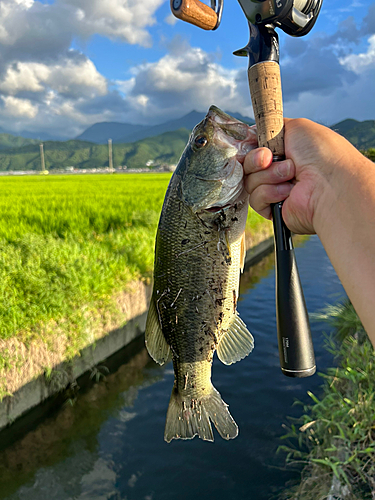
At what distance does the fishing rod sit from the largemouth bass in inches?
7.9

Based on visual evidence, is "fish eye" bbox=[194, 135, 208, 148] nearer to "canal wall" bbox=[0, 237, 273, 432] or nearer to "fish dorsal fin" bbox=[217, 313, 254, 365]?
"fish dorsal fin" bbox=[217, 313, 254, 365]

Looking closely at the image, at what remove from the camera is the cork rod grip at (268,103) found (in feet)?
4.99

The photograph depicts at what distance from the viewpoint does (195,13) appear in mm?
1408

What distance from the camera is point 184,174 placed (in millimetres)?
1817

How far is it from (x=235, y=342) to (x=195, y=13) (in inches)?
60.3

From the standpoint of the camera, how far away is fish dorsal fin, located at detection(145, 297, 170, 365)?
6.37ft

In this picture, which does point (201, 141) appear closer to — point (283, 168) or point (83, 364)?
point (283, 168)

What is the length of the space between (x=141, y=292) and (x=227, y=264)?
205 inches

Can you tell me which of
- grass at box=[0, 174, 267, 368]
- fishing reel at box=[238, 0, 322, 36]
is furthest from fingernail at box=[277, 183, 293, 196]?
grass at box=[0, 174, 267, 368]

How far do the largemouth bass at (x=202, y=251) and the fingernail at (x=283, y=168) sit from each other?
20cm

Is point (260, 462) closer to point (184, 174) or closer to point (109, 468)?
point (109, 468)

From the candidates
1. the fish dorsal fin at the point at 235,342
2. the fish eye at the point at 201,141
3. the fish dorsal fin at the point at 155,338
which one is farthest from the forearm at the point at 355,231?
the fish dorsal fin at the point at 155,338

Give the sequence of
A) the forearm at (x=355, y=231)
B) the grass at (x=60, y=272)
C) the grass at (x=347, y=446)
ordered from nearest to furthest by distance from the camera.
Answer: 1. the forearm at (x=355, y=231)
2. the grass at (x=347, y=446)
3. the grass at (x=60, y=272)

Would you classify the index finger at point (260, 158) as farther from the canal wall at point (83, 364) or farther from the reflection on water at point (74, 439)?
the reflection on water at point (74, 439)
